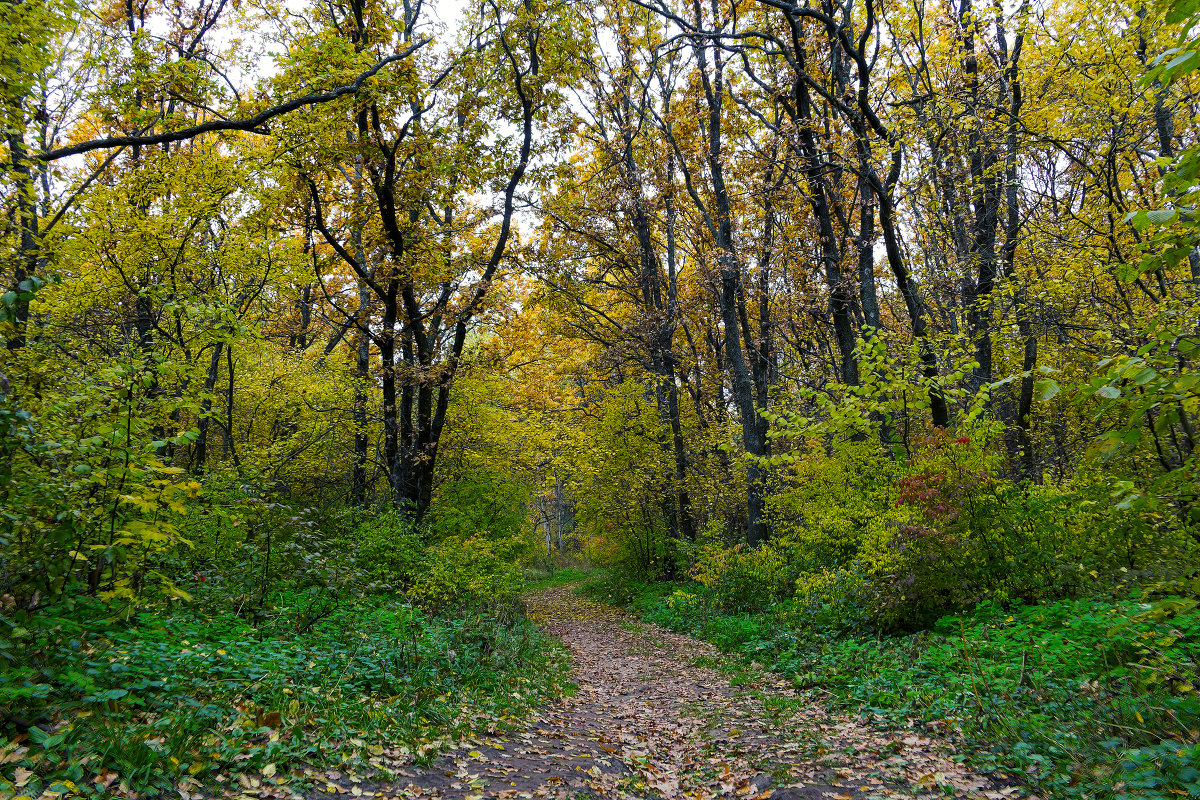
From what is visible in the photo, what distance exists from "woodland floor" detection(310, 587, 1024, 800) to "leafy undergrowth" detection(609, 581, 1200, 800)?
31 centimetres

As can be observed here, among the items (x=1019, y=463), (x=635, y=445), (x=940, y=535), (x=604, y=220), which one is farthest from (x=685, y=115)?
(x=940, y=535)

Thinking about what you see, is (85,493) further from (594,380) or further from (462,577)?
(594,380)

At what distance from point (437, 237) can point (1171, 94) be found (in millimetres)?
13358

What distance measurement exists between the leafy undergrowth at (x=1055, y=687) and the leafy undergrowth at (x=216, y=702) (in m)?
3.87

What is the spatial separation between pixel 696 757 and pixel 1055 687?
3013 millimetres

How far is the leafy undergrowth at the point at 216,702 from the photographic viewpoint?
10.4 feet

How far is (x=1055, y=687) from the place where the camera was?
4.71 metres

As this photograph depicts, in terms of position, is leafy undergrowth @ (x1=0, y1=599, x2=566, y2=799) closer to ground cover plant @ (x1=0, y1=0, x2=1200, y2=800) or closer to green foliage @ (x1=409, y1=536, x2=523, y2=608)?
ground cover plant @ (x1=0, y1=0, x2=1200, y2=800)

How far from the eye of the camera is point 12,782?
2795 millimetres

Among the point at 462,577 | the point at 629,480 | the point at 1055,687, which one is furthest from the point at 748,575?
the point at 1055,687

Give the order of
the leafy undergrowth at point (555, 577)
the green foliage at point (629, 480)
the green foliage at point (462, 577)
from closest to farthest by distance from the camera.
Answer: the green foliage at point (462, 577) → the green foliage at point (629, 480) → the leafy undergrowth at point (555, 577)

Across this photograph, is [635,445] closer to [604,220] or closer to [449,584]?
[604,220]

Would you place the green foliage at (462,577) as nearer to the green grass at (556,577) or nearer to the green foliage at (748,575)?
the green foliage at (748,575)

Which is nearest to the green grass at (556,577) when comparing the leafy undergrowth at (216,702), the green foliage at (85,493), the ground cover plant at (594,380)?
the ground cover plant at (594,380)
